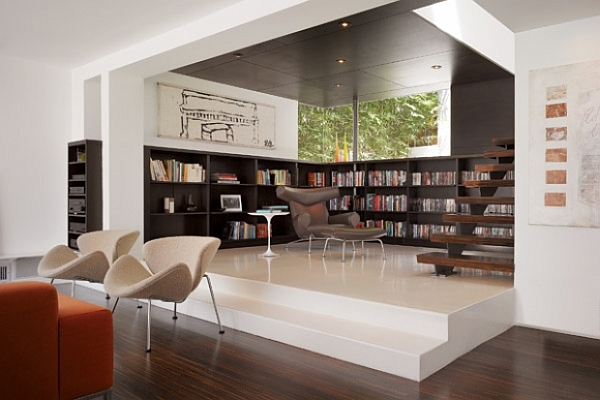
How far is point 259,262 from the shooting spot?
19.8 ft

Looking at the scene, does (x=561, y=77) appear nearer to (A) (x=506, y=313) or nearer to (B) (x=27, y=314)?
(A) (x=506, y=313)

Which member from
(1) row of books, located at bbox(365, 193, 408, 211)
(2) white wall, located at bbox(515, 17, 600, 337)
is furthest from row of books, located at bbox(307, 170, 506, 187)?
(2) white wall, located at bbox(515, 17, 600, 337)

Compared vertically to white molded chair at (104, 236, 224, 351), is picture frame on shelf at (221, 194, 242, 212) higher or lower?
higher

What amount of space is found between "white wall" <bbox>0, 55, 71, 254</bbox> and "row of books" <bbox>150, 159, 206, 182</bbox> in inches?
46.4

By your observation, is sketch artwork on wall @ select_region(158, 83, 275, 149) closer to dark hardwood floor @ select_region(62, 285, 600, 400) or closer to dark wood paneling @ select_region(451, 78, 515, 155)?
dark wood paneling @ select_region(451, 78, 515, 155)

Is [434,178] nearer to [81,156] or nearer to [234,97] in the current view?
[234,97]

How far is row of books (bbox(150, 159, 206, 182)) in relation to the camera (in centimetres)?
684

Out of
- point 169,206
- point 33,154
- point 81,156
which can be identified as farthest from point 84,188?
point 169,206

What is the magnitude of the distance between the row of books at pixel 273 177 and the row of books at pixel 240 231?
29.9 inches

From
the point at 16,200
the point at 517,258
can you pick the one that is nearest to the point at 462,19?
the point at 517,258

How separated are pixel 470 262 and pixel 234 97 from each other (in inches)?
190

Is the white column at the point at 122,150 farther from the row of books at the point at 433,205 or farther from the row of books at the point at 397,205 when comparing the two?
the row of books at the point at 433,205

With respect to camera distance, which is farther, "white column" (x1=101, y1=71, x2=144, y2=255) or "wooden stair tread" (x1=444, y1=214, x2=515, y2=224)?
"white column" (x1=101, y1=71, x2=144, y2=255)

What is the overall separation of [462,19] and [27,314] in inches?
207
